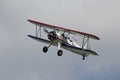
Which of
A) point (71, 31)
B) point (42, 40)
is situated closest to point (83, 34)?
point (71, 31)

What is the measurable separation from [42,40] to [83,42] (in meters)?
6.21

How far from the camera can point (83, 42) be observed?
224 ft

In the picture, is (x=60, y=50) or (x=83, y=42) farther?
(x=83, y=42)

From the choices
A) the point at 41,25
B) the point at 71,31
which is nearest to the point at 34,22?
the point at 41,25

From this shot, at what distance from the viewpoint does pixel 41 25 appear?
6681 centimetres

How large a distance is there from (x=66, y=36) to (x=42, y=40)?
150 inches

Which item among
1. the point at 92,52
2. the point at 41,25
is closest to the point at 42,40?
the point at 41,25

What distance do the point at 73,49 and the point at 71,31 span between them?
270cm

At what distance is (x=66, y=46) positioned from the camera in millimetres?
65750

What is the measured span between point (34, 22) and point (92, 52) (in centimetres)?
972

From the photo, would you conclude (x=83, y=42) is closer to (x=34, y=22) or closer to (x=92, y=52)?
(x=92, y=52)

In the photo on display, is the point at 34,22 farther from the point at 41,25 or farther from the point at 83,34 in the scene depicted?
the point at 83,34

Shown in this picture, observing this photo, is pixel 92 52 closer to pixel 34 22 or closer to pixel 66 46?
pixel 66 46

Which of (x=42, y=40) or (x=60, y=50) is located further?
(x=42, y=40)
